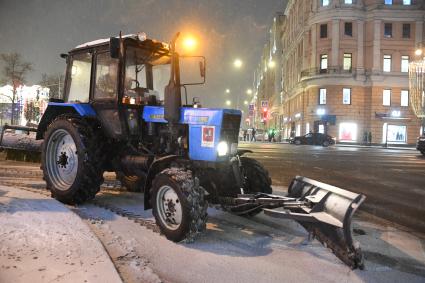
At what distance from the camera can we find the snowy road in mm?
4746

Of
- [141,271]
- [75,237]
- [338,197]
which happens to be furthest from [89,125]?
[338,197]

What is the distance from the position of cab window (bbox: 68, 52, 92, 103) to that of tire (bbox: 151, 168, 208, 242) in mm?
3175

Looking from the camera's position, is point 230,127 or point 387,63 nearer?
point 230,127

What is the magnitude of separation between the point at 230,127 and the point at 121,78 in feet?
7.72

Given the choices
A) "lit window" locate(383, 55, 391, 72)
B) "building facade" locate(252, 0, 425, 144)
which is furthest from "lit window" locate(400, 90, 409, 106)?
"lit window" locate(383, 55, 391, 72)

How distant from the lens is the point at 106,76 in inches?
316

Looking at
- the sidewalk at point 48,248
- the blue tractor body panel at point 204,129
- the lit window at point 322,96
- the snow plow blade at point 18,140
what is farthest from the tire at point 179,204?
the lit window at point 322,96

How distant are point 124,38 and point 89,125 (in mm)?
1722

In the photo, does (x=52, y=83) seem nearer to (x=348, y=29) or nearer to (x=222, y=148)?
(x=348, y=29)

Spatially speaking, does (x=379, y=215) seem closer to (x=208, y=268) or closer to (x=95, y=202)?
(x=208, y=268)

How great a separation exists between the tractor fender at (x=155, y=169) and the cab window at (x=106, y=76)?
1924mm

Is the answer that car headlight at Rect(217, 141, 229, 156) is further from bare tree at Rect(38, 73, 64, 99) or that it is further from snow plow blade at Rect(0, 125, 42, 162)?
bare tree at Rect(38, 73, 64, 99)

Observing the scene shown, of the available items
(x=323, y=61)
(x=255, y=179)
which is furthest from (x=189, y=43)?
(x=323, y=61)

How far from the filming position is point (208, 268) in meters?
4.93
